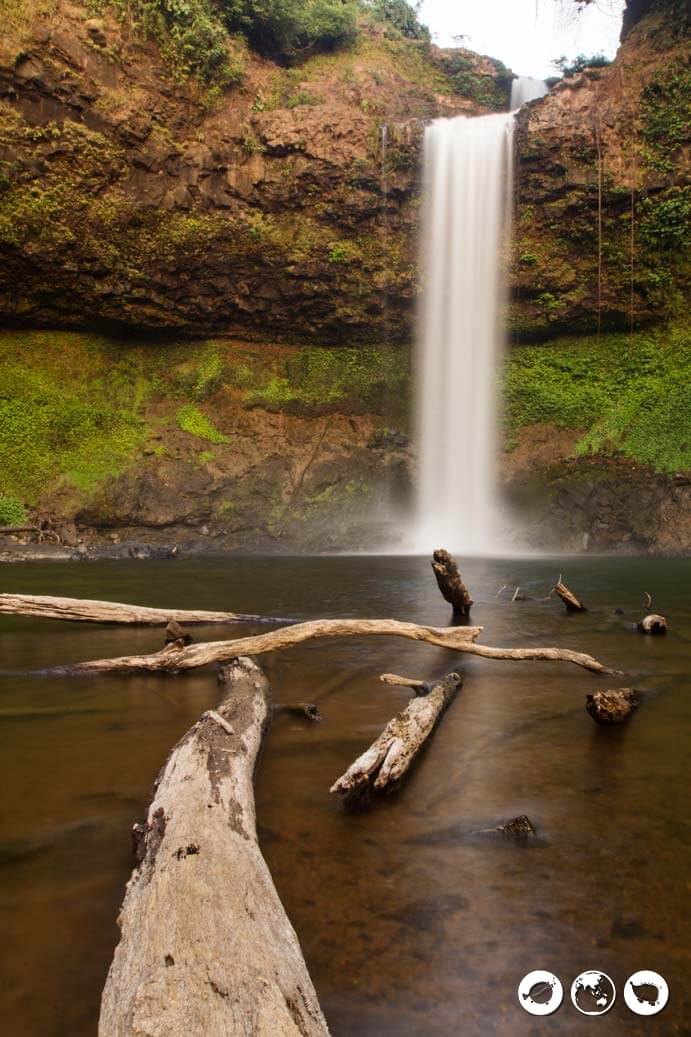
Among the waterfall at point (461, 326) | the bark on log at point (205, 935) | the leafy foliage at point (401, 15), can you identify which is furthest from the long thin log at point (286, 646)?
the leafy foliage at point (401, 15)

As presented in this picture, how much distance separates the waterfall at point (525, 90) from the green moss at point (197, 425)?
1820 cm

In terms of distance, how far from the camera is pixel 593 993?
76.9 inches

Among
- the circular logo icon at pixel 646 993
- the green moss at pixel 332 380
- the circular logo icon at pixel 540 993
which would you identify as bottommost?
the circular logo icon at pixel 540 993

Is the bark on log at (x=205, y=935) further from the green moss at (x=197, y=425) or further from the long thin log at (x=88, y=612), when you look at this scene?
the green moss at (x=197, y=425)

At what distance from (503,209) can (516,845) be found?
78.1 ft

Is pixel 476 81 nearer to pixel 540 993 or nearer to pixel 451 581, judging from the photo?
pixel 451 581

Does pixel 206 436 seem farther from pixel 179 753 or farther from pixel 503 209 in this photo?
pixel 179 753

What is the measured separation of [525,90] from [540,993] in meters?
33.0

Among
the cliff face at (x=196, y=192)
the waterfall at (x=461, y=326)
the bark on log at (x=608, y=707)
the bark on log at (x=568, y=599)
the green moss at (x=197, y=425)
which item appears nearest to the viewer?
the bark on log at (x=608, y=707)

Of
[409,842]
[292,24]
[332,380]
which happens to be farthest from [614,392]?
[409,842]

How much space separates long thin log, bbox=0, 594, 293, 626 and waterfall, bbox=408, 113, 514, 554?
55.2ft

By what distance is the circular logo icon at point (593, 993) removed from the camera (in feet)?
6.23

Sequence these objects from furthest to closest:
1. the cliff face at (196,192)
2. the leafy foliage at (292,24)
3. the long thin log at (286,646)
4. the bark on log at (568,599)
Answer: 1. the leafy foliage at (292,24)
2. the cliff face at (196,192)
3. the bark on log at (568,599)
4. the long thin log at (286,646)

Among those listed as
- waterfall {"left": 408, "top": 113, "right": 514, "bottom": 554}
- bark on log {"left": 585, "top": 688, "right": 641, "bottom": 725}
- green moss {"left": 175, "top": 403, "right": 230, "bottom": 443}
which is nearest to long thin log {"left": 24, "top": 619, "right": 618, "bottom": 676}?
bark on log {"left": 585, "top": 688, "right": 641, "bottom": 725}
